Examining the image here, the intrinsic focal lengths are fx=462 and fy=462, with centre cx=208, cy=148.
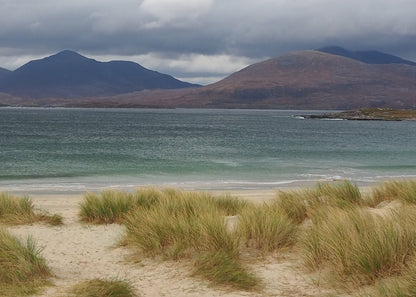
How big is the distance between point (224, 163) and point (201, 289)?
2762cm

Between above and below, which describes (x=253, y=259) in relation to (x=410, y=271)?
below

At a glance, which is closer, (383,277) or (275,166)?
(383,277)

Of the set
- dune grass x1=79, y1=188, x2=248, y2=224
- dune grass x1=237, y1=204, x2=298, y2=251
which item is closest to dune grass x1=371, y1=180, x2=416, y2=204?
dune grass x1=79, y1=188, x2=248, y2=224

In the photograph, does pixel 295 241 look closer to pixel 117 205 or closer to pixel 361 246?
pixel 361 246

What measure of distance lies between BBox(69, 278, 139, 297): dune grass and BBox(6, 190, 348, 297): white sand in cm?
24

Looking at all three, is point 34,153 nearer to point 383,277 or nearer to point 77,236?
point 77,236

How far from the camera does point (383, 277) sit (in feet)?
21.6

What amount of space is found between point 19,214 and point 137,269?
5.34 m

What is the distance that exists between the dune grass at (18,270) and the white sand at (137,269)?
0.82ft

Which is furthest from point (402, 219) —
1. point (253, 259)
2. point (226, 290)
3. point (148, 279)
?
point (148, 279)

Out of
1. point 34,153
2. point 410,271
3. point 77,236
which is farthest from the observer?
point 34,153

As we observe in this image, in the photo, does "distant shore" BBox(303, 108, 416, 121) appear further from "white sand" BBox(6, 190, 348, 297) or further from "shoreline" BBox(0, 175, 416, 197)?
"white sand" BBox(6, 190, 348, 297)

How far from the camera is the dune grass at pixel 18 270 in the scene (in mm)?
6633

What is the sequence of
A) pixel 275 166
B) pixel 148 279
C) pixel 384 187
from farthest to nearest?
pixel 275 166
pixel 384 187
pixel 148 279
